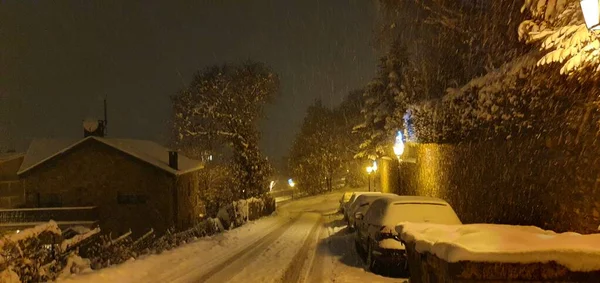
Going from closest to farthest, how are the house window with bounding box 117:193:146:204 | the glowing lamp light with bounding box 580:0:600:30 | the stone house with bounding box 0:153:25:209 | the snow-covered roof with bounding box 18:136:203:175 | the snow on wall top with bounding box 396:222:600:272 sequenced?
the snow on wall top with bounding box 396:222:600:272 → the glowing lamp light with bounding box 580:0:600:30 → the snow-covered roof with bounding box 18:136:203:175 → the house window with bounding box 117:193:146:204 → the stone house with bounding box 0:153:25:209

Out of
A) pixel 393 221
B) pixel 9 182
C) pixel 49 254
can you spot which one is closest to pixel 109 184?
pixel 9 182

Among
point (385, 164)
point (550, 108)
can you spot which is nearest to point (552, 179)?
point (550, 108)

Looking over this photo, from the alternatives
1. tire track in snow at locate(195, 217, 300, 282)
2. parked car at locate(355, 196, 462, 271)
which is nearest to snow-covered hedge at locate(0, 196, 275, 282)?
tire track in snow at locate(195, 217, 300, 282)

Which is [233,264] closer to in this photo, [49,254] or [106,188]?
[49,254]

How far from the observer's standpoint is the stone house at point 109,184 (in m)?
32.9

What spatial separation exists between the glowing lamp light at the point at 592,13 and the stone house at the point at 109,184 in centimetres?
3053

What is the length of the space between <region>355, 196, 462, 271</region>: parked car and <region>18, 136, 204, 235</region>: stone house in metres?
23.7

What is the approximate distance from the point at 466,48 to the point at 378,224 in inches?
270

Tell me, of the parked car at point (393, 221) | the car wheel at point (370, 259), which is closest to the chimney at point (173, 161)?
the parked car at point (393, 221)

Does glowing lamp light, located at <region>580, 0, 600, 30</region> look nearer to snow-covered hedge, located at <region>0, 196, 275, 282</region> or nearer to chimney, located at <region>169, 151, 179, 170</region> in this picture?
snow-covered hedge, located at <region>0, 196, 275, 282</region>

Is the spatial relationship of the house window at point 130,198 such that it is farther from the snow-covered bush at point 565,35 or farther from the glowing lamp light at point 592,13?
the glowing lamp light at point 592,13

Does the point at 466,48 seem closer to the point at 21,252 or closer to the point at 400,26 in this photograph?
the point at 400,26

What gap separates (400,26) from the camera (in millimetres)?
13758

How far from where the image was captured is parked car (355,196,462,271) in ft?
33.9
